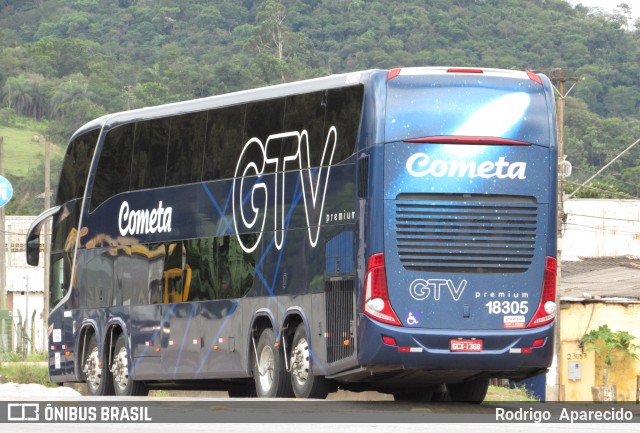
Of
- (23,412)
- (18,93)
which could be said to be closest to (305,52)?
(18,93)

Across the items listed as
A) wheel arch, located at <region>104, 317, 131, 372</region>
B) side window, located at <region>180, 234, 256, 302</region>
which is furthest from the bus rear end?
wheel arch, located at <region>104, 317, 131, 372</region>

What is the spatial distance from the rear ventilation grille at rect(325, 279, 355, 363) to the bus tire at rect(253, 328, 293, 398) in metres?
1.35

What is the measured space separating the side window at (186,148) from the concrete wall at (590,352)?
2479cm

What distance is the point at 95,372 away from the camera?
24688 mm

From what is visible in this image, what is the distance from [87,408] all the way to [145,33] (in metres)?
179

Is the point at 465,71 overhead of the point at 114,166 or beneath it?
overhead

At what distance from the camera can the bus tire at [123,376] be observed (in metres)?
23.7

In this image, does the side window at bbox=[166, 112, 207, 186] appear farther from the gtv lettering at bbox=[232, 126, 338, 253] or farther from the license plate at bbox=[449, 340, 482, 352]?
the license plate at bbox=[449, 340, 482, 352]

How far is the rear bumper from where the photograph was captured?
17141mm

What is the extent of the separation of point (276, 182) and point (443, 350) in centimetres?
371

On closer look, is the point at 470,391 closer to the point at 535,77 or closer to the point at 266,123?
the point at 535,77

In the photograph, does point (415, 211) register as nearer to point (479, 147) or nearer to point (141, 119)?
point (479, 147)

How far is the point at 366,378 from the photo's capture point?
1791 centimetres
